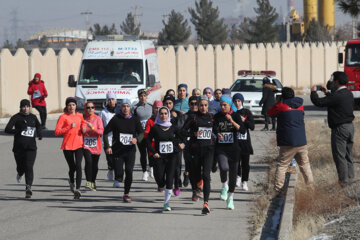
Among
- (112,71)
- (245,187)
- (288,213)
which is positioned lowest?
(245,187)

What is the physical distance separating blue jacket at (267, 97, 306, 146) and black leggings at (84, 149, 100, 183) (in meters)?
3.10

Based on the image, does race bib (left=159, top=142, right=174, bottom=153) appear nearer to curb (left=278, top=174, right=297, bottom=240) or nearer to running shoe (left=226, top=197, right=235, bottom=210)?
running shoe (left=226, top=197, right=235, bottom=210)

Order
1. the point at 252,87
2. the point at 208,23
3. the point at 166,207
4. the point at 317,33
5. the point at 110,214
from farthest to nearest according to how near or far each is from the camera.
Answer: the point at 208,23 < the point at 317,33 < the point at 252,87 < the point at 166,207 < the point at 110,214

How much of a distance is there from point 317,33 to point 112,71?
3252 inches

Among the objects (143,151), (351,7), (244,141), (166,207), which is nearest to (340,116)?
(244,141)

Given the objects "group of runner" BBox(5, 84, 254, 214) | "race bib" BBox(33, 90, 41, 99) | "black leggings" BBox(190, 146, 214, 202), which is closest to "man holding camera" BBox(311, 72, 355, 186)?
"group of runner" BBox(5, 84, 254, 214)

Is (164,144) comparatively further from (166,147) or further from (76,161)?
(76,161)

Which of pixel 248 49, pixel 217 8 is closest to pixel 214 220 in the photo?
pixel 248 49

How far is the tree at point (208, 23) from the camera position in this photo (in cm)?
11656

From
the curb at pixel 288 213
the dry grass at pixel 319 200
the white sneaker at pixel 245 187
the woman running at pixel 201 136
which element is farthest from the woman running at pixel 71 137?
the dry grass at pixel 319 200

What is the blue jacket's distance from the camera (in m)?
12.2

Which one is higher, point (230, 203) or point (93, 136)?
point (93, 136)

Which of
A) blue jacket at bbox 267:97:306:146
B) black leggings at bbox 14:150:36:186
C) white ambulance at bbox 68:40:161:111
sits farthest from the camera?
white ambulance at bbox 68:40:161:111

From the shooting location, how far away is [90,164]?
13.3m
